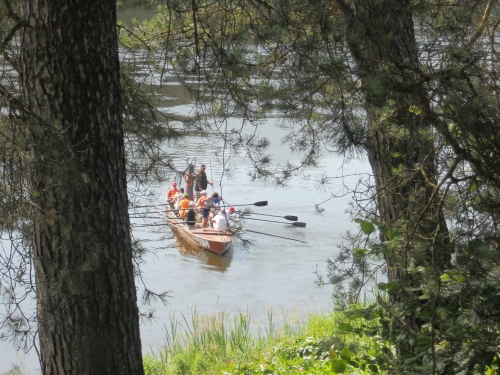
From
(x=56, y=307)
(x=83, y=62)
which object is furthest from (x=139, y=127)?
(x=56, y=307)

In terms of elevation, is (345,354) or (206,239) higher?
(345,354)

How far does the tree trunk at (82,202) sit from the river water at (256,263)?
6.71 m

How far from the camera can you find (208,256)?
51.2 feet

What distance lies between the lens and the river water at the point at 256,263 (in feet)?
38.6

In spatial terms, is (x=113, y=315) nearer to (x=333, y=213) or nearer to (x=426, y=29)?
(x=426, y=29)

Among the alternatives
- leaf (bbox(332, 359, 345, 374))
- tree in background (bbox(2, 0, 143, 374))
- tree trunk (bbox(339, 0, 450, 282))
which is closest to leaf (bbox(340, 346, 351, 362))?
leaf (bbox(332, 359, 345, 374))

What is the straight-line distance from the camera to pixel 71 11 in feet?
10.7

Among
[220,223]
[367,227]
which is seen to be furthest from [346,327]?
[220,223]

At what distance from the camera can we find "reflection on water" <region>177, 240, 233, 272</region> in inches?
596

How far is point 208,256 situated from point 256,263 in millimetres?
1282

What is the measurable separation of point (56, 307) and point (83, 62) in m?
1.14

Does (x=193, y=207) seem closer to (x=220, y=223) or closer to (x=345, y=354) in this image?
(x=220, y=223)

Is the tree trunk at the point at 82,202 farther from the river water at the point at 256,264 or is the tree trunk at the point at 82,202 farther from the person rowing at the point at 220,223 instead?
the person rowing at the point at 220,223

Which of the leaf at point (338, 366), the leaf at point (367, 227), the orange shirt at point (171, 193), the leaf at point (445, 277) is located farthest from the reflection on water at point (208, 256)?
the leaf at point (445, 277)
